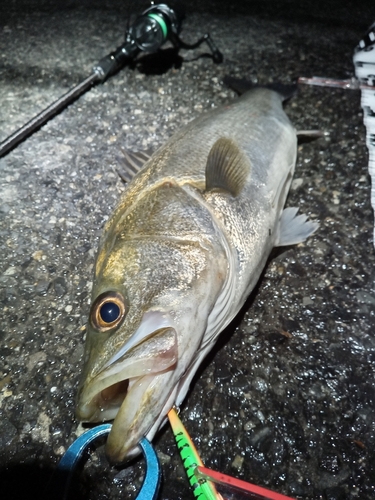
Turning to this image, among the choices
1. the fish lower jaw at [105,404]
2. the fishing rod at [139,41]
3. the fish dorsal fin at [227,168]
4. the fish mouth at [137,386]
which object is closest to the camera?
the fish mouth at [137,386]

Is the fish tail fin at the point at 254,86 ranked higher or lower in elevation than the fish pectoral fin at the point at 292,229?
higher

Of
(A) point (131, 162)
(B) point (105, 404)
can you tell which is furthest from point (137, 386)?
(A) point (131, 162)

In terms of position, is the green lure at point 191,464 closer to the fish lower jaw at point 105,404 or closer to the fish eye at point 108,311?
the fish lower jaw at point 105,404

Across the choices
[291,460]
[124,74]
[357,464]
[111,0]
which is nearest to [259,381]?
[291,460]

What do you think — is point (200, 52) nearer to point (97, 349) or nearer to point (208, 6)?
point (208, 6)

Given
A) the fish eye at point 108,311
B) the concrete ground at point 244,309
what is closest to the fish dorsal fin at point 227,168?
the concrete ground at point 244,309

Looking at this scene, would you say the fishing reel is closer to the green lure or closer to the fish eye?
the fish eye

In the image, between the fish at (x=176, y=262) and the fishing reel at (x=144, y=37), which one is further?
the fishing reel at (x=144, y=37)
